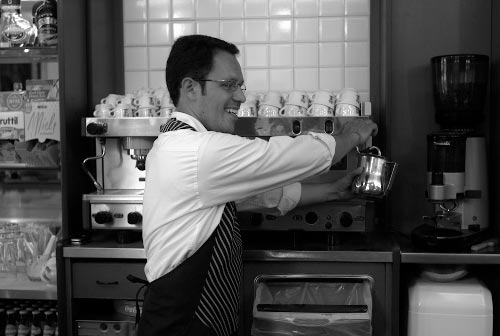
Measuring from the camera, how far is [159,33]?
312cm

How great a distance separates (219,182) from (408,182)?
122 cm

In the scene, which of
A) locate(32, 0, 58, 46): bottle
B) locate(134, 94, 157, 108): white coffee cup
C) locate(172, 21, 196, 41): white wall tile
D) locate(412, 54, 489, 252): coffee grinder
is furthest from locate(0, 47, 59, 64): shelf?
locate(412, 54, 489, 252): coffee grinder

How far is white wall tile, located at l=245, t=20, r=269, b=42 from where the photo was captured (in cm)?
306

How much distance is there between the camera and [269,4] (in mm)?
3051

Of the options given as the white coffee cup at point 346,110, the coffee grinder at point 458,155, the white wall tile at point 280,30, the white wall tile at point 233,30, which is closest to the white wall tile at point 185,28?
the white wall tile at point 233,30

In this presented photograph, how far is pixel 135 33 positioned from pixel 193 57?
1.36 metres

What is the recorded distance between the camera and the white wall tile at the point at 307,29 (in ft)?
9.94

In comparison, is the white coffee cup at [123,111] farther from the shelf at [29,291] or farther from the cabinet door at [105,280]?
the shelf at [29,291]

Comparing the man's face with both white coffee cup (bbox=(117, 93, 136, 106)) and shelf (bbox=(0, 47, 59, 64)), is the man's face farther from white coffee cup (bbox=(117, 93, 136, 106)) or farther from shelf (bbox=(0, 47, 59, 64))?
shelf (bbox=(0, 47, 59, 64))

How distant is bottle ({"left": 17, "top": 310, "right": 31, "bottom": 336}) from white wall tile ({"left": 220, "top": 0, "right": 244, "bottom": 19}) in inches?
65.7

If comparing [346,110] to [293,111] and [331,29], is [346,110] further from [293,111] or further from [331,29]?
[331,29]

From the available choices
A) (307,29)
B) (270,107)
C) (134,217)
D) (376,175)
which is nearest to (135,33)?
(307,29)

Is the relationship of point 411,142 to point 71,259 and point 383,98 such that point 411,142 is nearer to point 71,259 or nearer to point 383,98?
point 383,98

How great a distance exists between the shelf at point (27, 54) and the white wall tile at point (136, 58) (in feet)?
1.43
